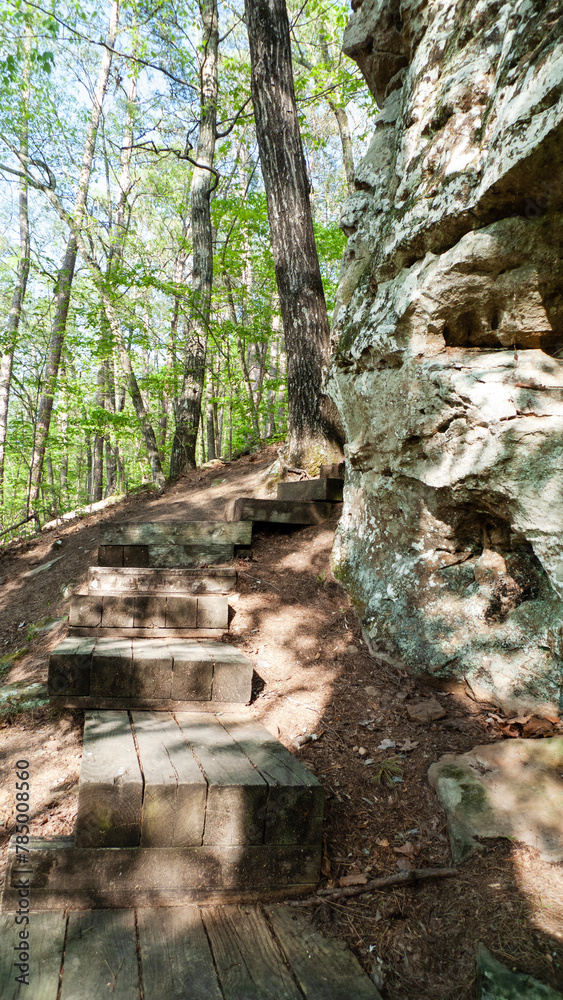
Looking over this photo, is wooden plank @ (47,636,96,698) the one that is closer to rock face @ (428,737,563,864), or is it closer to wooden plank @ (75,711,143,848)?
wooden plank @ (75,711,143,848)

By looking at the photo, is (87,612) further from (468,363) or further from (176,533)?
(468,363)

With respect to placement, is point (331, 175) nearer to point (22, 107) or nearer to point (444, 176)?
point (22, 107)

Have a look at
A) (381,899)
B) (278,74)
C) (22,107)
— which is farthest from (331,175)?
(381,899)

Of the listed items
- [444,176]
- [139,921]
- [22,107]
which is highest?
[22,107]

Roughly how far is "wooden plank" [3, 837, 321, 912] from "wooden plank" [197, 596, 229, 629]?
1809 millimetres

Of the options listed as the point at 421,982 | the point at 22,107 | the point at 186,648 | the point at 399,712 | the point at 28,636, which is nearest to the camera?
the point at 421,982

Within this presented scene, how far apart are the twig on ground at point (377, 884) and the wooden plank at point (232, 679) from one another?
1.14m

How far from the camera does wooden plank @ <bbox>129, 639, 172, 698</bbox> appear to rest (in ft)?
9.48

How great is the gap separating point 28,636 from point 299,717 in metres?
2.74

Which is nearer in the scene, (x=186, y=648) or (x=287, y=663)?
(x=186, y=648)

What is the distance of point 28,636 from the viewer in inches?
178

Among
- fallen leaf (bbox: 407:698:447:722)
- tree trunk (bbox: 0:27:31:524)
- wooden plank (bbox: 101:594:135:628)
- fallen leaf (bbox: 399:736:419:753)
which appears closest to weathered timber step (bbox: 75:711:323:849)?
fallen leaf (bbox: 399:736:419:753)

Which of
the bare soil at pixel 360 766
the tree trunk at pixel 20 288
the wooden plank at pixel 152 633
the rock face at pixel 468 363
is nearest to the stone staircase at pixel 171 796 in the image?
the bare soil at pixel 360 766

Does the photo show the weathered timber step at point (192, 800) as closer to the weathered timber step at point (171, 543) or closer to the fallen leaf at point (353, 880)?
the fallen leaf at point (353, 880)
